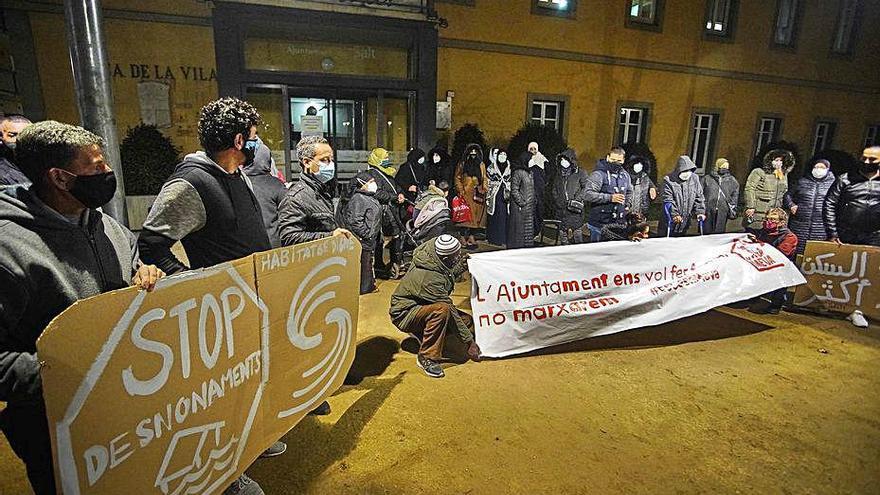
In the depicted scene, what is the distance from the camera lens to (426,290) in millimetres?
4438

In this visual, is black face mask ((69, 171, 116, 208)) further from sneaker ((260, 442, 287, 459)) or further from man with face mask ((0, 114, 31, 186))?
man with face mask ((0, 114, 31, 186))

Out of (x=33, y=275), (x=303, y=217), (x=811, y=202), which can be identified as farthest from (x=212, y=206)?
(x=811, y=202)

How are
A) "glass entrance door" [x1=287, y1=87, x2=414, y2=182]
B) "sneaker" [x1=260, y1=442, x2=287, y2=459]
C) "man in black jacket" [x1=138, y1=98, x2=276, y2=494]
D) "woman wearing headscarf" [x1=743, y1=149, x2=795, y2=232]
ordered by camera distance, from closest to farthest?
"man in black jacket" [x1=138, y1=98, x2=276, y2=494]
"sneaker" [x1=260, y1=442, x2=287, y2=459]
"woman wearing headscarf" [x1=743, y1=149, x2=795, y2=232]
"glass entrance door" [x1=287, y1=87, x2=414, y2=182]

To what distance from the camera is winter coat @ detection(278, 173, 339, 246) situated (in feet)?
12.0

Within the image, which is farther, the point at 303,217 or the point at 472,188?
the point at 472,188

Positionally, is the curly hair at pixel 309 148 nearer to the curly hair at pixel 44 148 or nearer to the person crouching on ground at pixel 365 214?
the person crouching on ground at pixel 365 214

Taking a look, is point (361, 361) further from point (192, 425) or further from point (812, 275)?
point (812, 275)

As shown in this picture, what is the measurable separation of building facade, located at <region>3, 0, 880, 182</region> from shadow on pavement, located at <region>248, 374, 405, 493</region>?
8.54 meters

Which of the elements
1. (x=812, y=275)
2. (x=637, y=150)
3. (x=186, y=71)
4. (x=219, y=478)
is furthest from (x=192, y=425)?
(x=637, y=150)

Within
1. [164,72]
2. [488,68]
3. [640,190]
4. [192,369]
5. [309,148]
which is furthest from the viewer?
[488,68]

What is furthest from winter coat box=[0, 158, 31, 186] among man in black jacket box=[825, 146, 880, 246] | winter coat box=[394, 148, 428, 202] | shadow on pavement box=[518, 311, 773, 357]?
man in black jacket box=[825, 146, 880, 246]

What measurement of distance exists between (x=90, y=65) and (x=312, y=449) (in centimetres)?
520

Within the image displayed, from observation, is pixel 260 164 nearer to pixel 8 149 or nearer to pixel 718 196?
pixel 8 149

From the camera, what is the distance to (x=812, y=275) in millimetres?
5918
